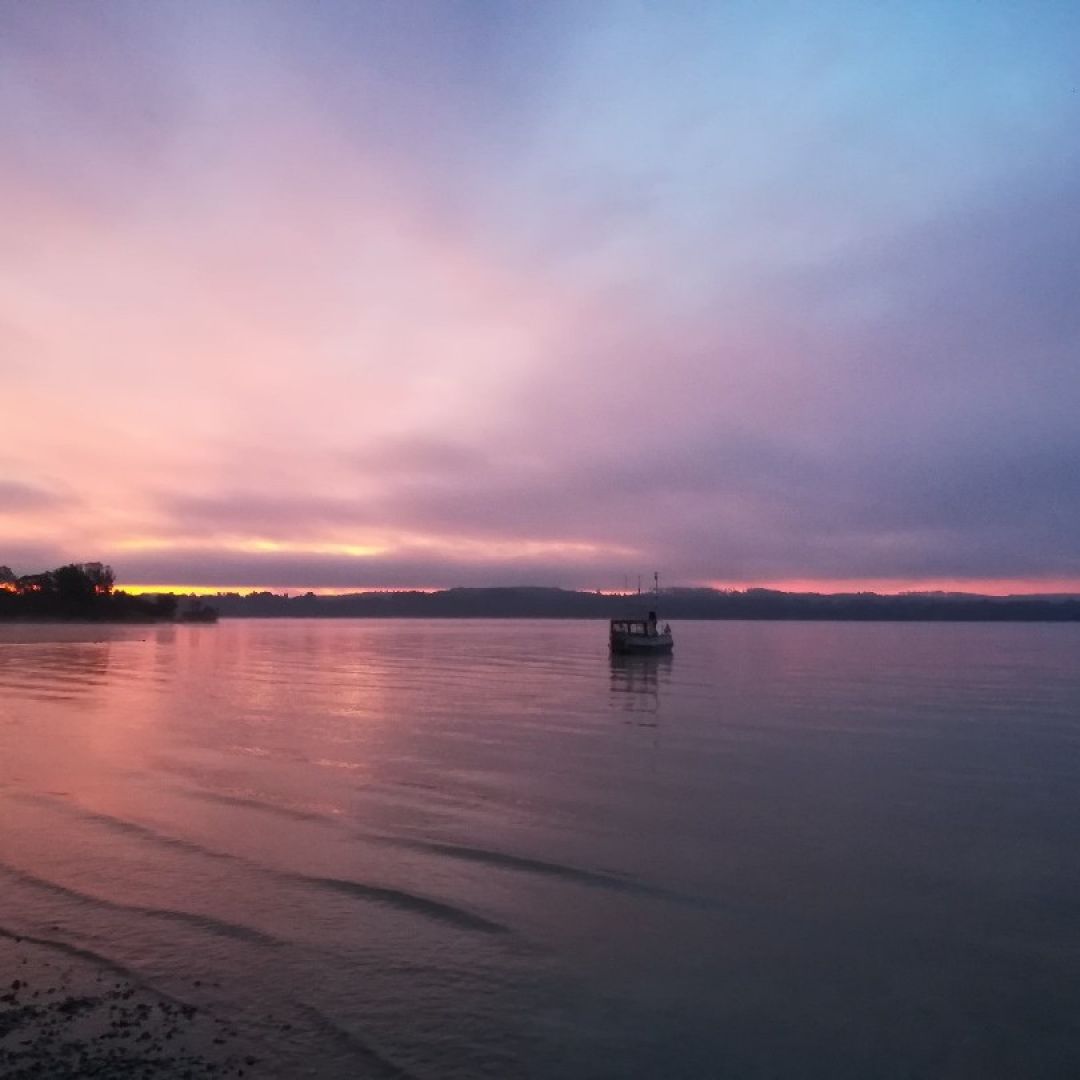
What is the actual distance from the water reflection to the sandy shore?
34.4 m

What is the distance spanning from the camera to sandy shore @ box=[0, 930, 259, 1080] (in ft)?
26.8

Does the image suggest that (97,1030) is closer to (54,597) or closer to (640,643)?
(640,643)

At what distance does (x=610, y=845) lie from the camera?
18.2 meters

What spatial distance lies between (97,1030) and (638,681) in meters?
55.4

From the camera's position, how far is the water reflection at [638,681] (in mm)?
46875

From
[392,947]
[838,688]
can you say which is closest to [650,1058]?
[392,947]

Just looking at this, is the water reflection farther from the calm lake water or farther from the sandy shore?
the sandy shore

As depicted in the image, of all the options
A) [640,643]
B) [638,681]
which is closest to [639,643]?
[640,643]

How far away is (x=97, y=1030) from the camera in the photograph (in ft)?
29.3

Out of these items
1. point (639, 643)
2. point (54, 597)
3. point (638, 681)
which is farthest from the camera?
point (54, 597)

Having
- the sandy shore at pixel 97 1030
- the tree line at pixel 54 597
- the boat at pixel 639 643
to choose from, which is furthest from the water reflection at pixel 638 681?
the tree line at pixel 54 597

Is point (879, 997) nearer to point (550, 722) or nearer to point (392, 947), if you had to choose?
point (392, 947)

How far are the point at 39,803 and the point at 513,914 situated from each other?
1255cm

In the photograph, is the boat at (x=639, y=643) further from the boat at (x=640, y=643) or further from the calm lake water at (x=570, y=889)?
the calm lake water at (x=570, y=889)
